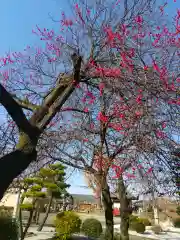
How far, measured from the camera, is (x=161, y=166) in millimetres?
5180

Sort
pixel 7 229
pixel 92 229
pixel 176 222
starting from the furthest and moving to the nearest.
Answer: pixel 176 222 < pixel 92 229 < pixel 7 229

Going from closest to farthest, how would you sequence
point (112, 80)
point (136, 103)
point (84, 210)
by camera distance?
1. point (136, 103)
2. point (112, 80)
3. point (84, 210)

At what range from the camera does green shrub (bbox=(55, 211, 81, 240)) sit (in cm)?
1136

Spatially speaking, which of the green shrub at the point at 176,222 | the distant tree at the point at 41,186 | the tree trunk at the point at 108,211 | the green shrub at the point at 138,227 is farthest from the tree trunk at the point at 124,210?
the green shrub at the point at 176,222

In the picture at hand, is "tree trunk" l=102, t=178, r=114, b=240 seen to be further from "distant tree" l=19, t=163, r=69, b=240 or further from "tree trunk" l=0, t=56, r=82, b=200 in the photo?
"tree trunk" l=0, t=56, r=82, b=200

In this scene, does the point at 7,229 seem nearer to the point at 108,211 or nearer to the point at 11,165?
the point at 108,211

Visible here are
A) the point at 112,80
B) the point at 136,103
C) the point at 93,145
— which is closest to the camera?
the point at 136,103

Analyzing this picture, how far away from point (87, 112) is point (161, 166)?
1932 mm

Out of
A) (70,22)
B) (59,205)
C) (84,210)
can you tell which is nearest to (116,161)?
(70,22)

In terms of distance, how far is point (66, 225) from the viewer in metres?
11.5

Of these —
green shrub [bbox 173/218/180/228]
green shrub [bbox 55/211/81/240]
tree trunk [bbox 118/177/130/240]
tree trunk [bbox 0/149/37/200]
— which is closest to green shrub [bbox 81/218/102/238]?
green shrub [bbox 55/211/81/240]

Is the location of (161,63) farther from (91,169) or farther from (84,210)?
(84,210)

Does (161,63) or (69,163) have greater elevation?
(161,63)

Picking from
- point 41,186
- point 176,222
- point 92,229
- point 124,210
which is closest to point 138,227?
point 92,229
